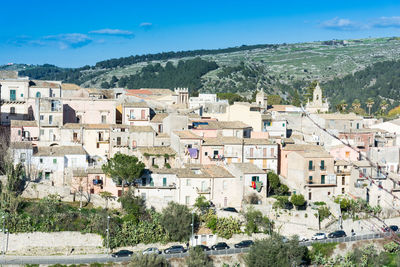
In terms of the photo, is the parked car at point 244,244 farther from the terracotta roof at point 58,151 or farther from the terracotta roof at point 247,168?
the terracotta roof at point 58,151

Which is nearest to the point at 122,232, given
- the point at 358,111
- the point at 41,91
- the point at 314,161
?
the point at 314,161

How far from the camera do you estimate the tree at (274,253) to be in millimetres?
36531

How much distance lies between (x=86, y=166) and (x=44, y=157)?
3.55 meters

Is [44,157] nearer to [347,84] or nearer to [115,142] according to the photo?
[115,142]

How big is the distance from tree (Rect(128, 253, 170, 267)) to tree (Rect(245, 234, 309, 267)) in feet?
20.2

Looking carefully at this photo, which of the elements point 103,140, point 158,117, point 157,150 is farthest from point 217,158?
point 103,140

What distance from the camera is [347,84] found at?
168625mm

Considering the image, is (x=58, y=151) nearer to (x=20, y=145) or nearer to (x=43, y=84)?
(x=20, y=145)

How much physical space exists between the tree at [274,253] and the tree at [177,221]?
522cm

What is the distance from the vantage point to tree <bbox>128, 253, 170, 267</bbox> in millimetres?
34438

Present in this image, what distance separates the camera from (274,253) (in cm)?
3703

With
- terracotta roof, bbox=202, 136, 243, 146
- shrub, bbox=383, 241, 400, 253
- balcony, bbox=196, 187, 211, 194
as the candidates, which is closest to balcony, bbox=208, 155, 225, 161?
terracotta roof, bbox=202, 136, 243, 146

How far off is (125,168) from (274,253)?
1282 centimetres

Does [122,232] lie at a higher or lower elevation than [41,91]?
lower
